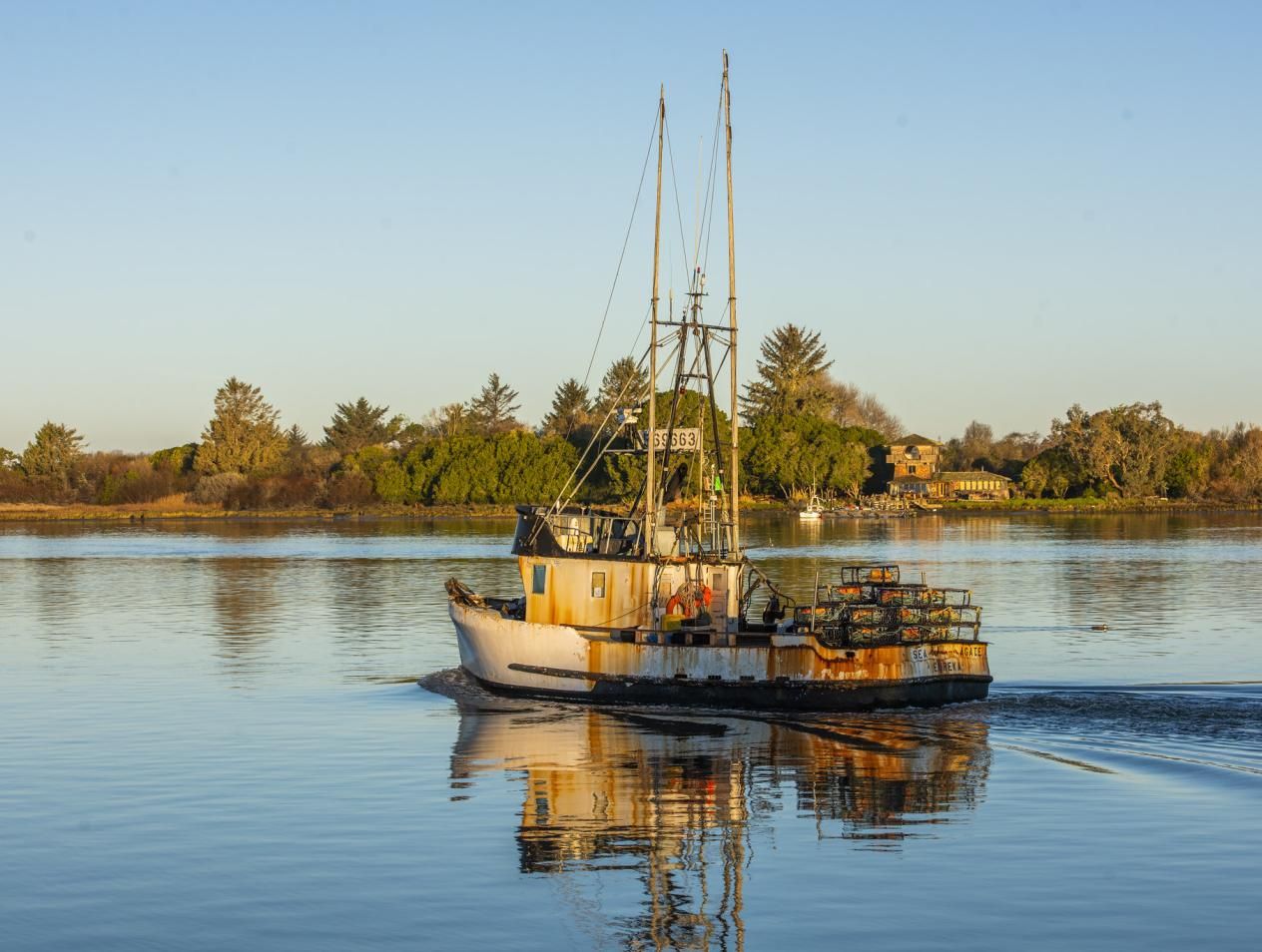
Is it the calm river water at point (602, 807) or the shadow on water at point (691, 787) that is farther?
the shadow on water at point (691, 787)

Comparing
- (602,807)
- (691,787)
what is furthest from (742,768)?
(602,807)

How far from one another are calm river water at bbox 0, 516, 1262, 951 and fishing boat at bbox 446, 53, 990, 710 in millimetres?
824

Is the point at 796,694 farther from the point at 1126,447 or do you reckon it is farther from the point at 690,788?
the point at 1126,447

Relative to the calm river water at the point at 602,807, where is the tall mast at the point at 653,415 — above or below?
above

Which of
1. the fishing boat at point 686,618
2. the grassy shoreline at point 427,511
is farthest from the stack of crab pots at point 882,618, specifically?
the grassy shoreline at point 427,511

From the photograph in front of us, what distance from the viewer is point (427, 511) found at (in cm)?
18750

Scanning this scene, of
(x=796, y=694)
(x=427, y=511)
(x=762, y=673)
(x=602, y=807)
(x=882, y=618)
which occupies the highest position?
(x=427, y=511)

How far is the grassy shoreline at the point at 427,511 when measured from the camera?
185 m

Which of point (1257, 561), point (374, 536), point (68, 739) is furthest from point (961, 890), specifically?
point (374, 536)

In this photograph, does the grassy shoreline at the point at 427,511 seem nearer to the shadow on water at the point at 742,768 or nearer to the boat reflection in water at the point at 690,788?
the shadow on water at the point at 742,768

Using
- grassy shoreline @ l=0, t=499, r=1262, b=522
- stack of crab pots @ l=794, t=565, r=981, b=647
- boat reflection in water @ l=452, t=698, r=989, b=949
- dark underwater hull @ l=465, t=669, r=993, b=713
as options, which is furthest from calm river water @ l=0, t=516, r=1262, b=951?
grassy shoreline @ l=0, t=499, r=1262, b=522

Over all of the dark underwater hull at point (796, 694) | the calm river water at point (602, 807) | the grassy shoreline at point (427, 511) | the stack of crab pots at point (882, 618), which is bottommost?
the calm river water at point (602, 807)

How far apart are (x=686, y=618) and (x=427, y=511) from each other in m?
156

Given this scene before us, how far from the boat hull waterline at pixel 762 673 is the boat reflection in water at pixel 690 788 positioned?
0.56m
